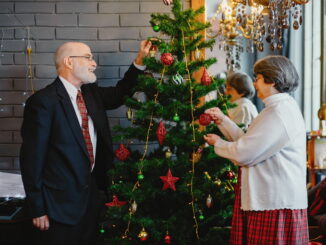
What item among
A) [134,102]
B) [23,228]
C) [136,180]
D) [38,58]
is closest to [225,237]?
[136,180]

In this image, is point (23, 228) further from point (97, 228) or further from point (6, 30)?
point (6, 30)

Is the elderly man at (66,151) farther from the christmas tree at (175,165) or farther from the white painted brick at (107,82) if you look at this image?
the white painted brick at (107,82)

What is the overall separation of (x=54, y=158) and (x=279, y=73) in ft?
4.12

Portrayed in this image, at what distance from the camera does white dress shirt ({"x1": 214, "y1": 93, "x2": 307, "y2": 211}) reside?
A: 2.11 metres

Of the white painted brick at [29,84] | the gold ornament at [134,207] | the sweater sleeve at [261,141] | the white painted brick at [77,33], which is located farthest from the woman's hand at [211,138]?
the white painted brick at [29,84]

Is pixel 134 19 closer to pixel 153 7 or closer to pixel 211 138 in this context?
pixel 153 7

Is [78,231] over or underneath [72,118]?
underneath

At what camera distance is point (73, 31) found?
9.55 ft

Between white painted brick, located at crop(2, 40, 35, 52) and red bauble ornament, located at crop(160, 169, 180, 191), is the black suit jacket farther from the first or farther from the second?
white painted brick, located at crop(2, 40, 35, 52)

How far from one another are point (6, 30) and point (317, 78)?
4232 mm

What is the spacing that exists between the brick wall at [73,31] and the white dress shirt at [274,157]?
1100 mm

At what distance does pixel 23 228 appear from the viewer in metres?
2.65

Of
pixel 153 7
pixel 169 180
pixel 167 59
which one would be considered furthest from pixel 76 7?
pixel 169 180

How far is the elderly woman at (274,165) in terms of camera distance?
2119mm
